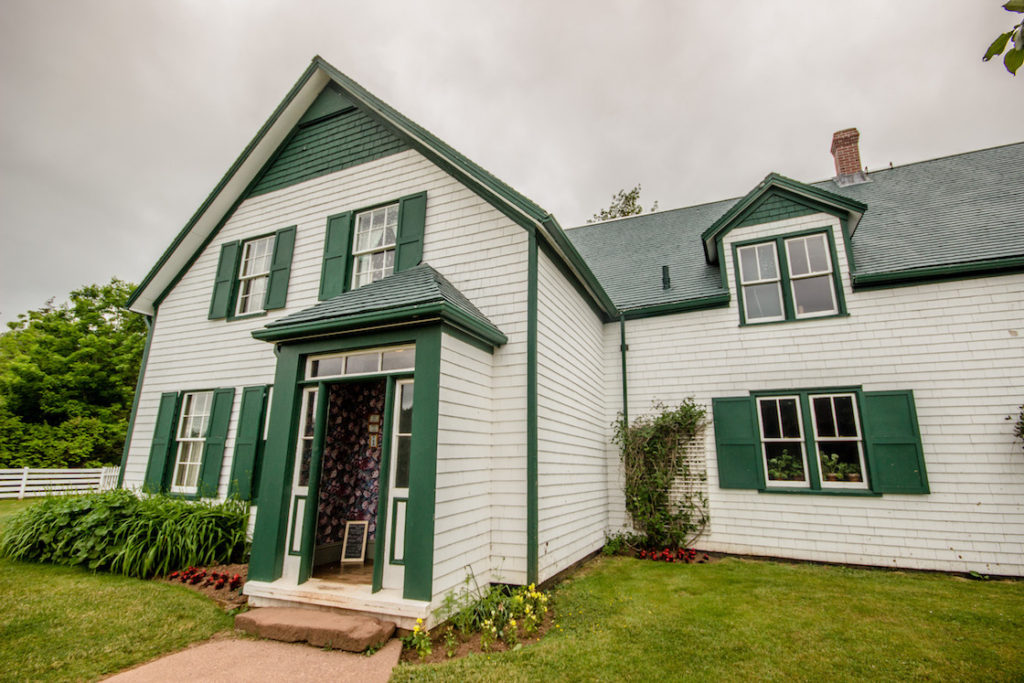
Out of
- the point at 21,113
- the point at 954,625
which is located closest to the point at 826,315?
the point at 954,625

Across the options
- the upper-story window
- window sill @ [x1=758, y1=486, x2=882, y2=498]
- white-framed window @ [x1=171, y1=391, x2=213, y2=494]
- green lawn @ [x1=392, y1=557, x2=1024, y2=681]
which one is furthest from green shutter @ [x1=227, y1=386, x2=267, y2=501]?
the upper-story window

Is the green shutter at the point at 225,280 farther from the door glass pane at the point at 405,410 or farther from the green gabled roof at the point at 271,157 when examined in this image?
the door glass pane at the point at 405,410

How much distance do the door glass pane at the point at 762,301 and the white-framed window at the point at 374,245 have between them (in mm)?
6513

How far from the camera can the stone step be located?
4156mm

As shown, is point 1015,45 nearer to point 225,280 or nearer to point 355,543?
point 355,543

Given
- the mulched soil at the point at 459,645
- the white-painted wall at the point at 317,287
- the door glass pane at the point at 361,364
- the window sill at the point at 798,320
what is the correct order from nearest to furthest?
the mulched soil at the point at 459,645 → the door glass pane at the point at 361,364 → the white-painted wall at the point at 317,287 → the window sill at the point at 798,320

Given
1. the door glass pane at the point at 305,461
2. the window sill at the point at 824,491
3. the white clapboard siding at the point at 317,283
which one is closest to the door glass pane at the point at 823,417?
the window sill at the point at 824,491

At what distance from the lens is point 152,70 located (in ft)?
27.2

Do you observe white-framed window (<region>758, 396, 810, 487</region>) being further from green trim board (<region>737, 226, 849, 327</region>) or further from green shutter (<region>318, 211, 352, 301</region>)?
green shutter (<region>318, 211, 352, 301</region>)

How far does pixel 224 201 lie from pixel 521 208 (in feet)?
23.4

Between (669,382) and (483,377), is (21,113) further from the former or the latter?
(669,382)

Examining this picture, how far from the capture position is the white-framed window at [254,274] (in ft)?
29.5

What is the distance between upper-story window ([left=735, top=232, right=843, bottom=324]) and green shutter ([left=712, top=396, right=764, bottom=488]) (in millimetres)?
1644

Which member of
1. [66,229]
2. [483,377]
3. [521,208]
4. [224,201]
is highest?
[66,229]
